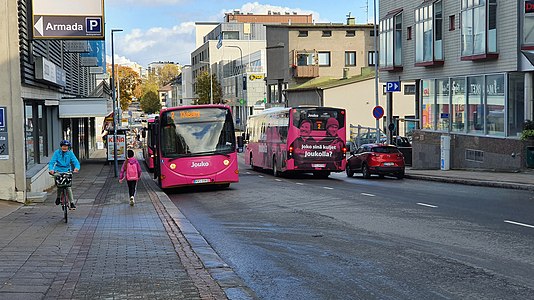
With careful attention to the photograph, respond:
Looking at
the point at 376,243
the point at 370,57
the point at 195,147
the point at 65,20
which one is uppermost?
the point at 370,57

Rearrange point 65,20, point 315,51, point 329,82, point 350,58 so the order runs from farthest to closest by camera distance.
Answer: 1. point 350,58
2. point 315,51
3. point 329,82
4. point 65,20

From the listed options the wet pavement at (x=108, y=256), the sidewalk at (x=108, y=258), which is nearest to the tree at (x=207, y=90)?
the wet pavement at (x=108, y=256)

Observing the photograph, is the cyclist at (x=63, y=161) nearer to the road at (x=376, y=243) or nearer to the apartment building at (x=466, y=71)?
the road at (x=376, y=243)

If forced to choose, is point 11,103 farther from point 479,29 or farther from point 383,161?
point 479,29

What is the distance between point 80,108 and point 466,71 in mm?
18478

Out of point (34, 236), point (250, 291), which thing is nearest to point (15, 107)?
point (34, 236)

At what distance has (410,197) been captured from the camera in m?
20.6

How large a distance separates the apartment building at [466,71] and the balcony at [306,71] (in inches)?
939

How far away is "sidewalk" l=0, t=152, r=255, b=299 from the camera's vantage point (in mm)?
8039

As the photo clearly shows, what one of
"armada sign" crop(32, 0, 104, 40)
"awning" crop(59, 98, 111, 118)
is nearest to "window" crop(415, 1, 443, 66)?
"awning" crop(59, 98, 111, 118)

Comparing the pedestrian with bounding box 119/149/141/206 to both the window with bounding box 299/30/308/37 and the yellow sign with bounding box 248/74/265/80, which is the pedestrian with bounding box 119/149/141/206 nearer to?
the window with bounding box 299/30/308/37

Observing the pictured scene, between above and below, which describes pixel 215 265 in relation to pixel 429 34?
below

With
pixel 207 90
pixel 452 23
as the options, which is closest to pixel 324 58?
pixel 207 90

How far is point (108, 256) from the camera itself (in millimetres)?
10484
